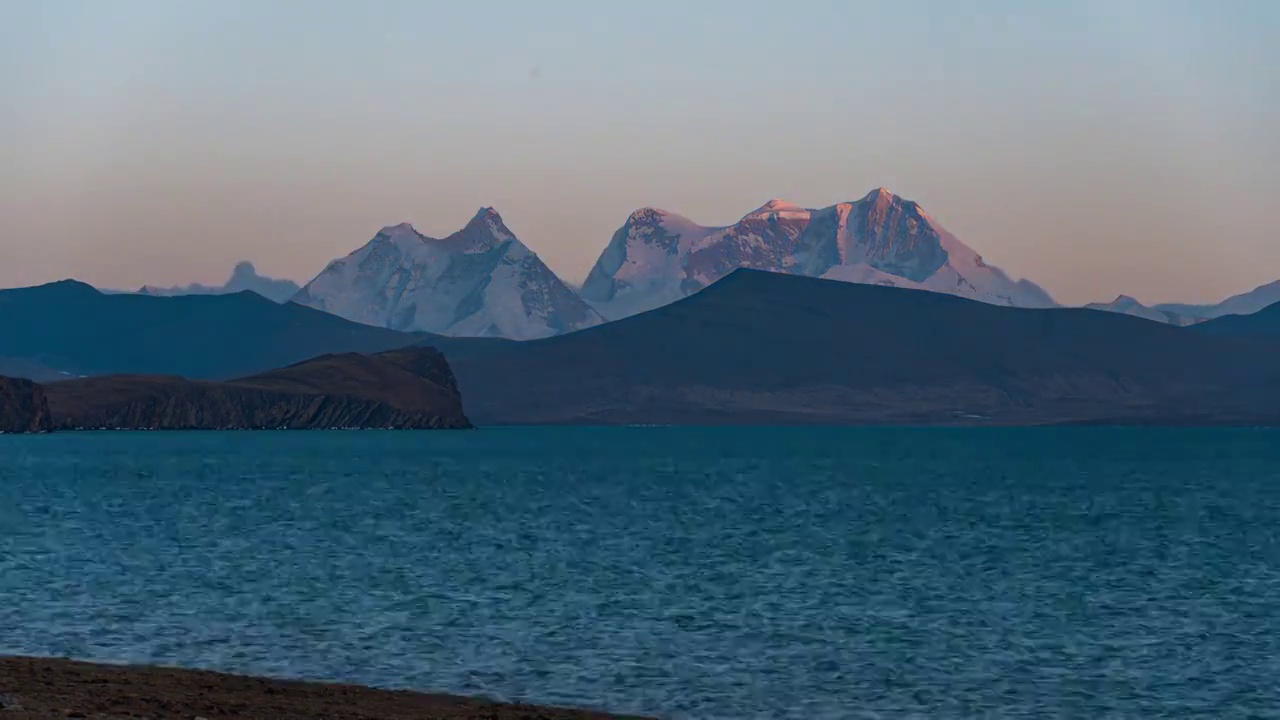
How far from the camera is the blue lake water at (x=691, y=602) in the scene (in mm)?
48281

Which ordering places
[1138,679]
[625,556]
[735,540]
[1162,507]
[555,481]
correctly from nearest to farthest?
1. [1138,679]
2. [625,556]
3. [735,540]
4. [1162,507]
5. [555,481]

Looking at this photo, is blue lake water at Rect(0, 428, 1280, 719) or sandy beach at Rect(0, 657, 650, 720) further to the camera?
blue lake water at Rect(0, 428, 1280, 719)

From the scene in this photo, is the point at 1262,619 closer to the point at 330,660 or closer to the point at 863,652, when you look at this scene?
the point at 863,652

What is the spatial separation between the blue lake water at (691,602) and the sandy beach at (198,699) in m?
2.89

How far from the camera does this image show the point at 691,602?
65062 millimetres

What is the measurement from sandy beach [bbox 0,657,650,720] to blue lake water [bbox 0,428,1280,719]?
2.89 meters

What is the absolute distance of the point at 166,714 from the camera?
38250 millimetres

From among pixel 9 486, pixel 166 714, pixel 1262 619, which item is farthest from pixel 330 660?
pixel 9 486

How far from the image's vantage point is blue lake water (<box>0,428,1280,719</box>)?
48281 mm

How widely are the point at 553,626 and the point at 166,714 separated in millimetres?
21246

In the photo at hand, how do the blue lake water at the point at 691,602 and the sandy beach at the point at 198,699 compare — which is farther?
the blue lake water at the point at 691,602

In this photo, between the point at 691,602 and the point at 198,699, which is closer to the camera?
the point at 198,699

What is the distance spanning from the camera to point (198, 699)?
4122 cm

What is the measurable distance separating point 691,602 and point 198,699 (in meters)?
26.6
